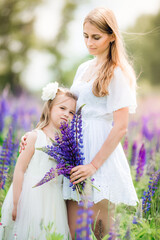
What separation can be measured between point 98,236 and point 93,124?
940 millimetres

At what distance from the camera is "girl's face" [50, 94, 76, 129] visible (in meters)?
2.69

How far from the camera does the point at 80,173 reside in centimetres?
231

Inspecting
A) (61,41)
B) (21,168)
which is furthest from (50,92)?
(61,41)

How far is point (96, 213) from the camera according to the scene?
254 cm

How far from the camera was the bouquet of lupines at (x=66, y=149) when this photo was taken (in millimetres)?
2186

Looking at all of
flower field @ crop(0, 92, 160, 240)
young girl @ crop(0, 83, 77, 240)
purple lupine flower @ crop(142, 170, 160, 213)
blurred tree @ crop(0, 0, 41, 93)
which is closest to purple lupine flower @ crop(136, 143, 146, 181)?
flower field @ crop(0, 92, 160, 240)

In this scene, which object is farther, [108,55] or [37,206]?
[108,55]

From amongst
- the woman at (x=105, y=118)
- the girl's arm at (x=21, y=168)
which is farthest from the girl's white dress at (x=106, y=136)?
the girl's arm at (x=21, y=168)

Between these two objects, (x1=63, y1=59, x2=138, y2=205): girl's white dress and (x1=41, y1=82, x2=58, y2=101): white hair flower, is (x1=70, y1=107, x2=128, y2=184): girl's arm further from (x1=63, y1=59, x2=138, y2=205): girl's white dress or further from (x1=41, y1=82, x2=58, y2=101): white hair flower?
(x1=41, y1=82, x2=58, y2=101): white hair flower

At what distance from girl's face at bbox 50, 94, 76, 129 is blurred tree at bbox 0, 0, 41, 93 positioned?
15.4 metres

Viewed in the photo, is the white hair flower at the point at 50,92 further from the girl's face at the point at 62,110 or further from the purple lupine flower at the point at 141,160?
the purple lupine flower at the point at 141,160

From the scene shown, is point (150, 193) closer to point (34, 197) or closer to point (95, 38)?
point (34, 197)

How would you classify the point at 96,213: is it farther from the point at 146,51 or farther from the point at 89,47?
the point at 146,51

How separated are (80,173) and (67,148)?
0.82 ft
